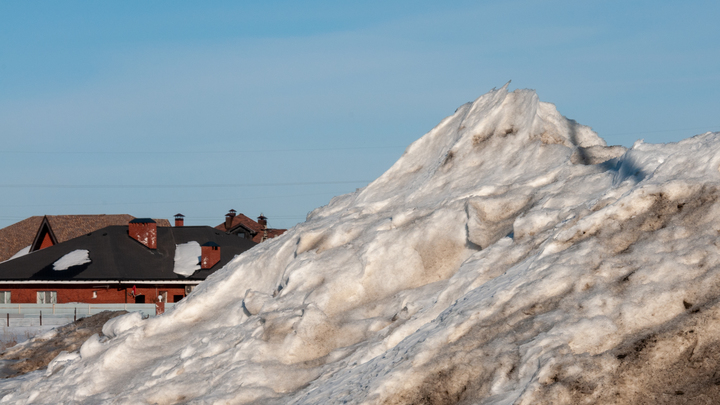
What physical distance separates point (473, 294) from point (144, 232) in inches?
1870

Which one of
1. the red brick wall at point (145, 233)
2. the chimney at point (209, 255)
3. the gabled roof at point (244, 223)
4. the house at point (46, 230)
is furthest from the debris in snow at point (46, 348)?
the gabled roof at point (244, 223)

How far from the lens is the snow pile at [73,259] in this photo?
4609 cm

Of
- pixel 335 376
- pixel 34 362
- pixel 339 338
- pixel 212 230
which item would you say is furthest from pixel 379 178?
pixel 212 230

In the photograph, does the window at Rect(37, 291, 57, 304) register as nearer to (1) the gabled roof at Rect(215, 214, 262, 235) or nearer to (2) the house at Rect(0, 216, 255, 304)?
(2) the house at Rect(0, 216, 255, 304)

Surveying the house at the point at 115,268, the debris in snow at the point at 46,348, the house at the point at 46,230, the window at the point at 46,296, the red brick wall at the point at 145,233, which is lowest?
the debris in snow at the point at 46,348

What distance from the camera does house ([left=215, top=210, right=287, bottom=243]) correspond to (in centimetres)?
6869

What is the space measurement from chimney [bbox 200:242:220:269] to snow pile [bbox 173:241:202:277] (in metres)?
0.56

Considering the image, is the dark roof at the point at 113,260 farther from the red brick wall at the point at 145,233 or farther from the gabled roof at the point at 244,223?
the gabled roof at the point at 244,223

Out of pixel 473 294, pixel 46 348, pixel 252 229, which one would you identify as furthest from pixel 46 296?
pixel 473 294

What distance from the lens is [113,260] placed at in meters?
46.8

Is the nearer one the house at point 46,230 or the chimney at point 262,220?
the house at point 46,230

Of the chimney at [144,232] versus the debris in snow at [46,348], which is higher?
the chimney at [144,232]

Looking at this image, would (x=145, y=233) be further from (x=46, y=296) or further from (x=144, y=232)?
(x=46, y=296)

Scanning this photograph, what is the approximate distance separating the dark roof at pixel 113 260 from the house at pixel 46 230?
7167 mm
